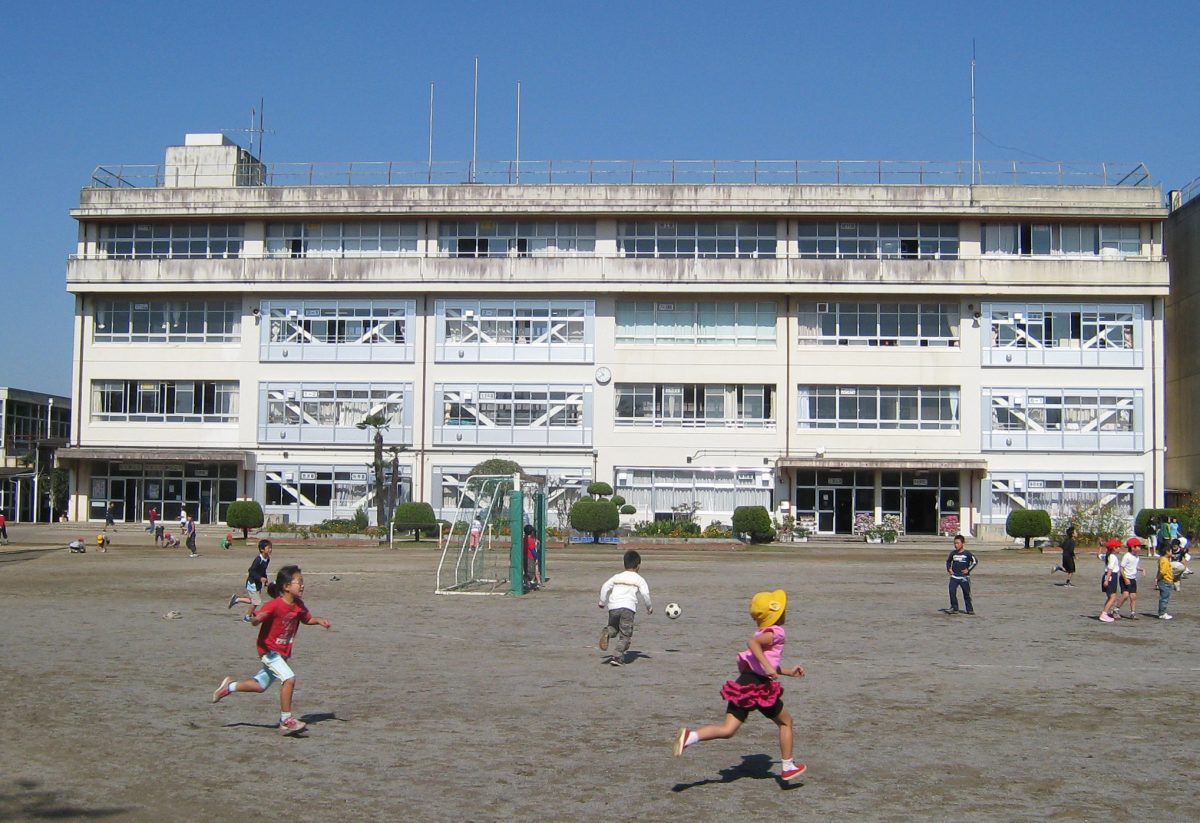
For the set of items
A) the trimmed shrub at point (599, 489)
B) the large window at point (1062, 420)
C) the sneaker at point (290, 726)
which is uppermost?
the large window at point (1062, 420)

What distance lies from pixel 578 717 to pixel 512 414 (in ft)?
145

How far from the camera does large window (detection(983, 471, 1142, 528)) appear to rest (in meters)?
53.8

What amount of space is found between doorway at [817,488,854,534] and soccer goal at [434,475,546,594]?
26.7 meters

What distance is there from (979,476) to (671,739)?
152ft

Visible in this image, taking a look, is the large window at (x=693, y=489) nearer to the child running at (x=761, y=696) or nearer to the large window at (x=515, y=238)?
the large window at (x=515, y=238)

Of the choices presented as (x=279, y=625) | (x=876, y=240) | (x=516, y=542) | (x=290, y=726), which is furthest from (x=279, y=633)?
(x=876, y=240)

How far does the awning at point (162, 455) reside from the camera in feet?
183

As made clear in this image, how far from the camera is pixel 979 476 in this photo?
2136 inches

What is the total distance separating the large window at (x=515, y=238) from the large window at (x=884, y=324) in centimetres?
1076

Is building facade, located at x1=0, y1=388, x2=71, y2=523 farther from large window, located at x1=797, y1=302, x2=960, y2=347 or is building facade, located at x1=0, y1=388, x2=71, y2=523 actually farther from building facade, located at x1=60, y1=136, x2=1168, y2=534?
large window, located at x1=797, y1=302, x2=960, y2=347

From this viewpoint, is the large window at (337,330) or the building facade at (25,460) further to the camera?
the building facade at (25,460)

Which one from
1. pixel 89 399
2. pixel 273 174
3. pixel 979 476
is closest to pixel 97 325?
pixel 89 399

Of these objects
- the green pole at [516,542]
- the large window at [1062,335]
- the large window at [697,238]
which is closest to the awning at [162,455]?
the large window at [697,238]

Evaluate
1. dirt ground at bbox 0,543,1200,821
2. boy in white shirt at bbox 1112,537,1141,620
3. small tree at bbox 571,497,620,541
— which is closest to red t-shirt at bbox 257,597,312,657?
dirt ground at bbox 0,543,1200,821
